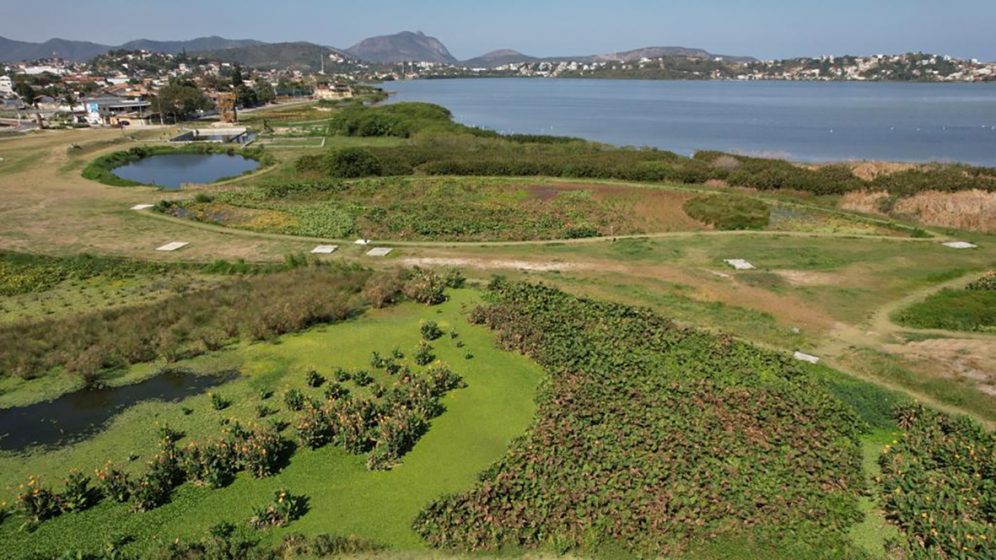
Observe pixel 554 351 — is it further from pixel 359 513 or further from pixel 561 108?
pixel 561 108

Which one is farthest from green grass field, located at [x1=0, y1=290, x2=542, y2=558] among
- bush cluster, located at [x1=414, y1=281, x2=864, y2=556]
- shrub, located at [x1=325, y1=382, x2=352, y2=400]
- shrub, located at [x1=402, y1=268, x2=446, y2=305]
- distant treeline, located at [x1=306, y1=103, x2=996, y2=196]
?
distant treeline, located at [x1=306, y1=103, x2=996, y2=196]

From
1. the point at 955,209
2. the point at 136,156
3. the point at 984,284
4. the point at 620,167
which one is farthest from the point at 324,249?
the point at 136,156

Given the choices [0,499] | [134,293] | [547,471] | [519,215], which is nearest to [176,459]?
[0,499]

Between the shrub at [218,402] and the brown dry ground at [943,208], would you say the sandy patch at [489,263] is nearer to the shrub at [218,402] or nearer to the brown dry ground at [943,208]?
the shrub at [218,402]

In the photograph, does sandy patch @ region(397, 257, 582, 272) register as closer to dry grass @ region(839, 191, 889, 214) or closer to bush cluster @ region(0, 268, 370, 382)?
bush cluster @ region(0, 268, 370, 382)

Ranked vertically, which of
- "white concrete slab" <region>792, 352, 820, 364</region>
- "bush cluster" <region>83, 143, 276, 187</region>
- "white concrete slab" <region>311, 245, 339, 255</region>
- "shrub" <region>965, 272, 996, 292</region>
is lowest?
"white concrete slab" <region>792, 352, 820, 364</region>

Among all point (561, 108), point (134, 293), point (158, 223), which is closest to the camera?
point (134, 293)
